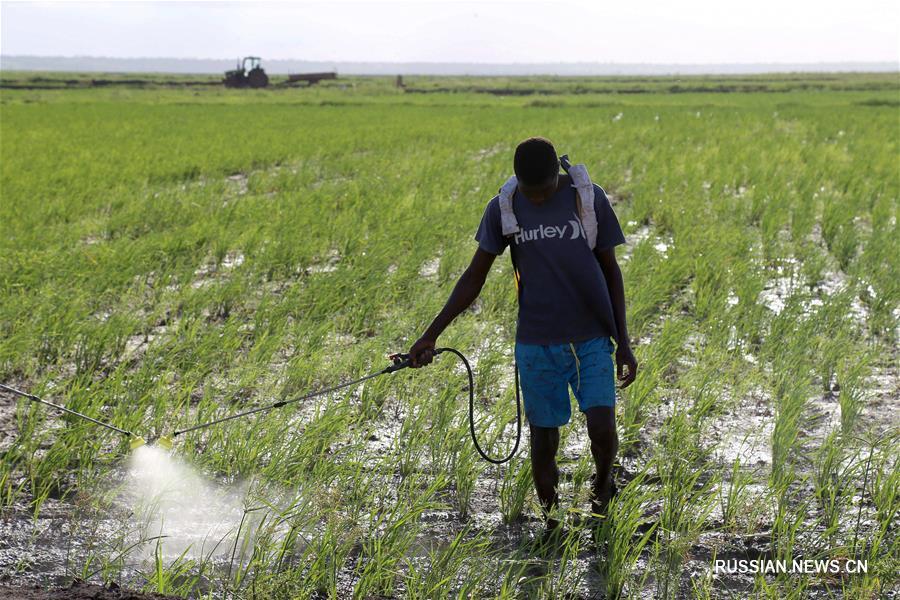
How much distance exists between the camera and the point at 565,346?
2.65 m

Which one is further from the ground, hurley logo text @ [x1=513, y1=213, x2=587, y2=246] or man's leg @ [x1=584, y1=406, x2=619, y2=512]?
hurley logo text @ [x1=513, y1=213, x2=587, y2=246]

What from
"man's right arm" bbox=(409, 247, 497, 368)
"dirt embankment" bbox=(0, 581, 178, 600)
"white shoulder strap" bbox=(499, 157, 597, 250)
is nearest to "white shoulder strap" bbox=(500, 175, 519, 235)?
"white shoulder strap" bbox=(499, 157, 597, 250)

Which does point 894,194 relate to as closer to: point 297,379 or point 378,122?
point 297,379

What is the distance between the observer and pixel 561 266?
2619mm

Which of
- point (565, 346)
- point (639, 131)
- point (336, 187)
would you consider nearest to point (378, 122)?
point (639, 131)

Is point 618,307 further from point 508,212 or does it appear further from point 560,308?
point 508,212

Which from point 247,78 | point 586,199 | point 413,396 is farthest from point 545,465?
point 247,78

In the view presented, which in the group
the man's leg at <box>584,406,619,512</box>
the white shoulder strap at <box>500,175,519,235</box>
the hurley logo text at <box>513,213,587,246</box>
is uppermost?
the white shoulder strap at <box>500,175,519,235</box>

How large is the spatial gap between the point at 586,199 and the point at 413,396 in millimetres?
1610

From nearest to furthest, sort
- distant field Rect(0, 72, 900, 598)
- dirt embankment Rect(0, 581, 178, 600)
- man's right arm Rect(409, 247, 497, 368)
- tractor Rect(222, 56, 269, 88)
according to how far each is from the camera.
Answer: dirt embankment Rect(0, 581, 178, 600) → distant field Rect(0, 72, 900, 598) → man's right arm Rect(409, 247, 497, 368) → tractor Rect(222, 56, 269, 88)

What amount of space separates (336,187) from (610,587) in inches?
321

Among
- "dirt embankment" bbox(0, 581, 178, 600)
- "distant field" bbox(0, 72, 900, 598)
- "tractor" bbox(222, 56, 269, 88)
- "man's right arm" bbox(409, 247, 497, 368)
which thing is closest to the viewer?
"dirt embankment" bbox(0, 581, 178, 600)

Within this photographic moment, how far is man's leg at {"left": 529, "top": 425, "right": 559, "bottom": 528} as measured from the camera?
2.75 meters

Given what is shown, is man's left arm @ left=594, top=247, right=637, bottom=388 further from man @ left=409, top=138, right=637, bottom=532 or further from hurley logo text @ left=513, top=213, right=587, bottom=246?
hurley logo text @ left=513, top=213, right=587, bottom=246
